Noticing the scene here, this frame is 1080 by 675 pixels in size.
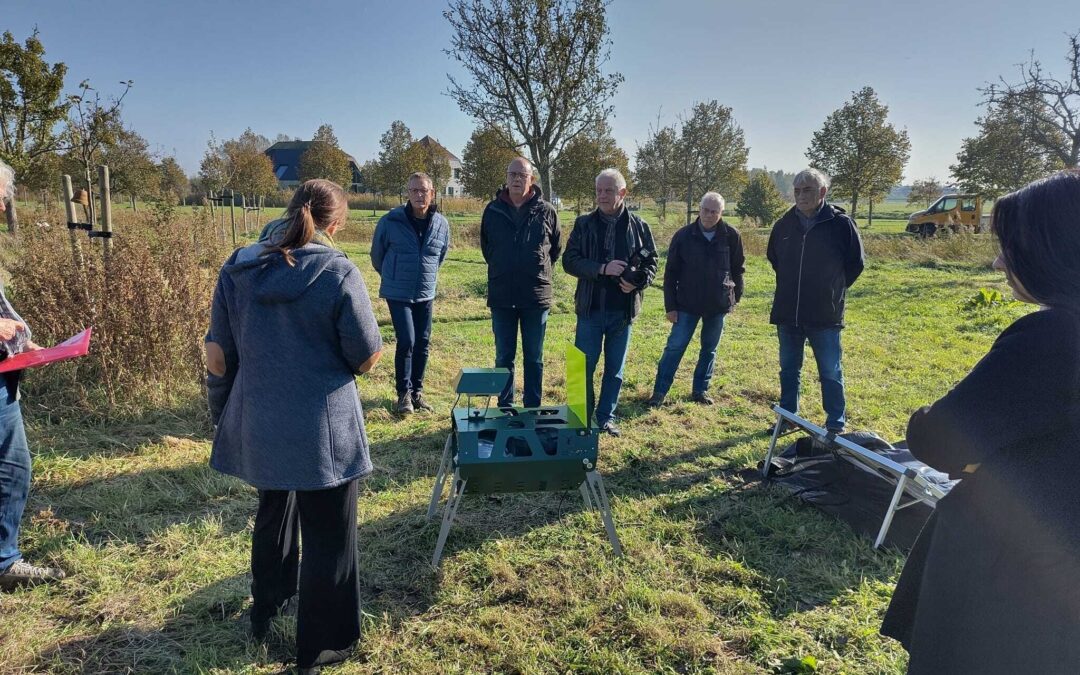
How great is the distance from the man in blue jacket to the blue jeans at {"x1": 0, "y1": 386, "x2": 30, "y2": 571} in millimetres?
2632

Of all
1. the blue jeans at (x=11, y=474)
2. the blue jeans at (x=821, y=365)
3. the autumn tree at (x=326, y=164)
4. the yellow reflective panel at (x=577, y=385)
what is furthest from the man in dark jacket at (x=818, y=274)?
the autumn tree at (x=326, y=164)

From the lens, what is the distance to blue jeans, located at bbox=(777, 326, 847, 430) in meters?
4.47

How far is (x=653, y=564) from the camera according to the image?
302cm

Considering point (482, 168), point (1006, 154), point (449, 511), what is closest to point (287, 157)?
point (482, 168)

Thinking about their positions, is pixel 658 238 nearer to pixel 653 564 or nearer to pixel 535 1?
pixel 535 1

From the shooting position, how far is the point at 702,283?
17.6ft

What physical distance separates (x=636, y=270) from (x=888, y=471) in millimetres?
2060

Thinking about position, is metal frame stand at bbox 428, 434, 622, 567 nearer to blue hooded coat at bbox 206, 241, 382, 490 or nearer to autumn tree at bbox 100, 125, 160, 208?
blue hooded coat at bbox 206, 241, 382, 490

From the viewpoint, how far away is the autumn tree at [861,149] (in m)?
27.9

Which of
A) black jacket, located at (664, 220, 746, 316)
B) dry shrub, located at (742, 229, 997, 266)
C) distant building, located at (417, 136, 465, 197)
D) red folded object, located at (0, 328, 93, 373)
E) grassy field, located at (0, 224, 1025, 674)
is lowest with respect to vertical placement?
grassy field, located at (0, 224, 1025, 674)

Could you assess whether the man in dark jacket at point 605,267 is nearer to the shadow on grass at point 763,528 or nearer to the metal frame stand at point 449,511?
the shadow on grass at point 763,528

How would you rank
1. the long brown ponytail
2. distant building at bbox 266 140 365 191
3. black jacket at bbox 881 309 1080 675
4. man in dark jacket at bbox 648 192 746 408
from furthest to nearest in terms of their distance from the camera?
1. distant building at bbox 266 140 365 191
2. man in dark jacket at bbox 648 192 746 408
3. the long brown ponytail
4. black jacket at bbox 881 309 1080 675

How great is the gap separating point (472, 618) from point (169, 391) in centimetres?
360

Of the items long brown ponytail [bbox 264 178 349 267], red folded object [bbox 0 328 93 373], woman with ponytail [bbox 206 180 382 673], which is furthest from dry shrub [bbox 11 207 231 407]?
long brown ponytail [bbox 264 178 349 267]
